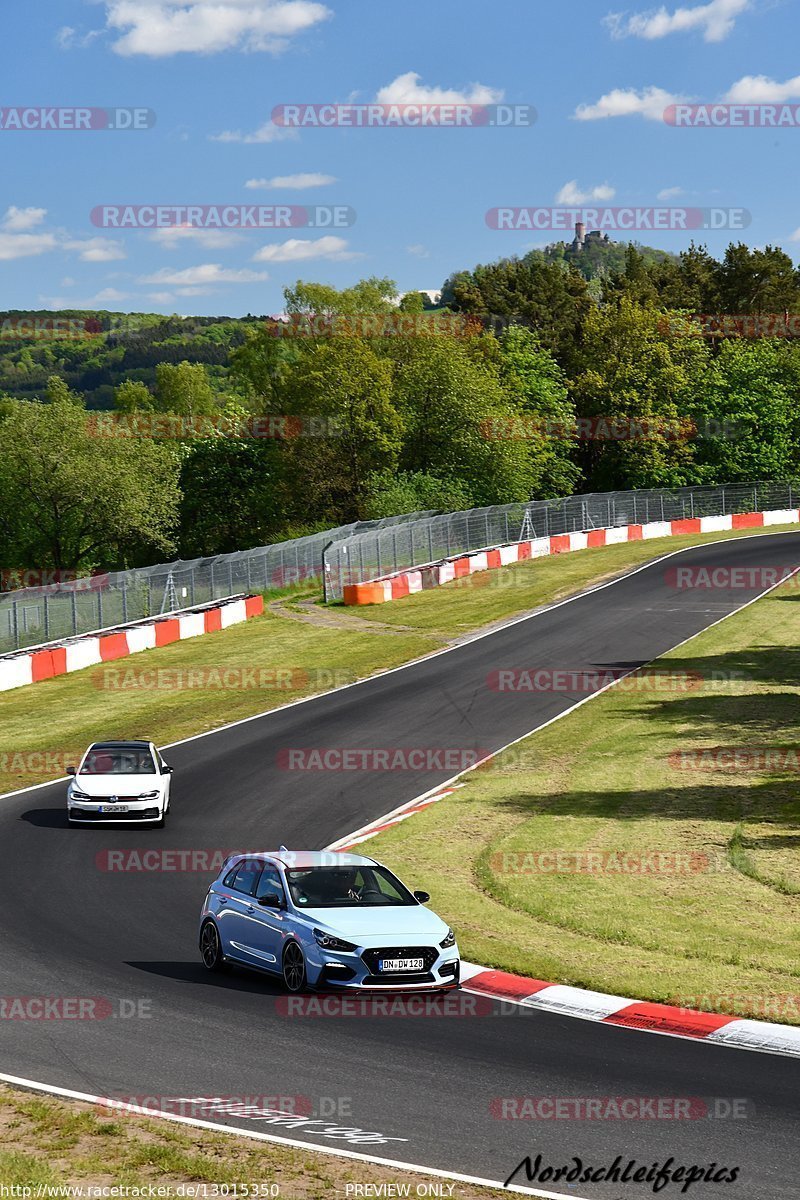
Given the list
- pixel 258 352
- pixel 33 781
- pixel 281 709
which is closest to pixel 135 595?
pixel 281 709

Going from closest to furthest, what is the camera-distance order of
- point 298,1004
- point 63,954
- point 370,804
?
point 298,1004, point 63,954, point 370,804

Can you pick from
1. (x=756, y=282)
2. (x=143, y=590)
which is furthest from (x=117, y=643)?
A: (x=756, y=282)

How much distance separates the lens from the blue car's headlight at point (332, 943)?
14.2m

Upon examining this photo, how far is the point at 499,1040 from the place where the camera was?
12.8m

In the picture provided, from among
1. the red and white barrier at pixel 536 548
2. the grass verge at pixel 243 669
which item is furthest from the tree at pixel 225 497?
the grass verge at pixel 243 669

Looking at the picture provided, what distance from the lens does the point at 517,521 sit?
2598 inches

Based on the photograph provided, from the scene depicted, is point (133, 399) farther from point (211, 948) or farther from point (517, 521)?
point (211, 948)

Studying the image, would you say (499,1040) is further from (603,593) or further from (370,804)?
(603,593)

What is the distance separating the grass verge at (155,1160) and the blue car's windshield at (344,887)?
15.8ft

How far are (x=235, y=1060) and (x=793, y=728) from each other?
740 inches

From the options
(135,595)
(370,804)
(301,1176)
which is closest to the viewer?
(301,1176)

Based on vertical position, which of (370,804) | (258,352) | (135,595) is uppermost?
(258,352)

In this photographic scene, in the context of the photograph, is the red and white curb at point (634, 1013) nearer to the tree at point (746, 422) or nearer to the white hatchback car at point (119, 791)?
the white hatchback car at point (119, 791)

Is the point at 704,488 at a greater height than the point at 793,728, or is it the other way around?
the point at 704,488
